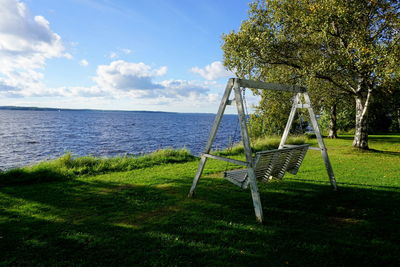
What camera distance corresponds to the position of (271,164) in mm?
6262

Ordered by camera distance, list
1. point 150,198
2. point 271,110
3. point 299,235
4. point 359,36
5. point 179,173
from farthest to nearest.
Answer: point 271,110
point 359,36
point 179,173
point 150,198
point 299,235

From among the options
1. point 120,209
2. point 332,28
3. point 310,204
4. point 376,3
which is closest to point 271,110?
point 332,28

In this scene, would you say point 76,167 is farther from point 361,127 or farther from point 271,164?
point 361,127

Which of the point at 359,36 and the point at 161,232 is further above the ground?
the point at 359,36

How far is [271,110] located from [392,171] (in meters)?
10.2

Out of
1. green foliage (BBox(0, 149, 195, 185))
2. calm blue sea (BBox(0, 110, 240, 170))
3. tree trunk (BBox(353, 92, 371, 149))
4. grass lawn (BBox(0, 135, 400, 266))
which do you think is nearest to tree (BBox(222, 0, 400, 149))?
tree trunk (BBox(353, 92, 371, 149))

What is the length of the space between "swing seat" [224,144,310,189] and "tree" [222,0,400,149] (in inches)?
330

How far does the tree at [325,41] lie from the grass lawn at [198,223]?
6718 millimetres

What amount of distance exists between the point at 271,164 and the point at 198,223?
7.47 ft

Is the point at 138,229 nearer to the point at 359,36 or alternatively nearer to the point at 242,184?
the point at 242,184

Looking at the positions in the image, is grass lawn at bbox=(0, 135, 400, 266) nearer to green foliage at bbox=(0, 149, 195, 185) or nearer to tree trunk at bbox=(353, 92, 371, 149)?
green foliage at bbox=(0, 149, 195, 185)

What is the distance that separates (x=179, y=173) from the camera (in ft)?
34.3

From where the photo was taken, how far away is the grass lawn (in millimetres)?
Answer: 4137

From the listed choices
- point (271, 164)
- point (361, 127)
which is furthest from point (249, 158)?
point (361, 127)
